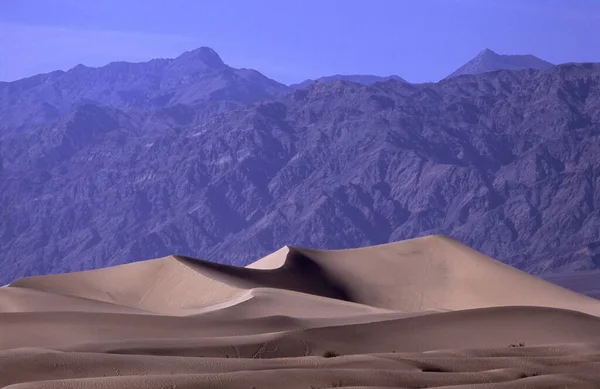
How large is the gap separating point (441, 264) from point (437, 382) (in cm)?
3371

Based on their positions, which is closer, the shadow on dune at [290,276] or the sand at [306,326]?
the sand at [306,326]

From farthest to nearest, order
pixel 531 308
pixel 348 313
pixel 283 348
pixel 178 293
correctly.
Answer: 1. pixel 178 293
2. pixel 348 313
3. pixel 531 308
4. pixel 283 348

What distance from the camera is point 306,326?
35.0 m

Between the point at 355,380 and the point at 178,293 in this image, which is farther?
the point at 178,293

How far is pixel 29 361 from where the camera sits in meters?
21.5

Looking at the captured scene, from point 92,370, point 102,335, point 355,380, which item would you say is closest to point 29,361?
point 92,370

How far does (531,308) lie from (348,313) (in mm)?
6306

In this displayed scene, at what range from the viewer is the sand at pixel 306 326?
68.0ft

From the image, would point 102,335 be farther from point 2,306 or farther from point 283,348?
point 2,306

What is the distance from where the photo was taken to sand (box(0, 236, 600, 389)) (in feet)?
68.0

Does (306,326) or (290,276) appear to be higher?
(290,276)

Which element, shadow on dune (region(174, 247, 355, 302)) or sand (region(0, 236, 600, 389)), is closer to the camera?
sand (region(0, 236, 600, 389))

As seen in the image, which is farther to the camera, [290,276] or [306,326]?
[290,276]

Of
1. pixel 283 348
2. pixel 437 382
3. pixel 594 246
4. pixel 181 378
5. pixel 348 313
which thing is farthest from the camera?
pixel 594 246
